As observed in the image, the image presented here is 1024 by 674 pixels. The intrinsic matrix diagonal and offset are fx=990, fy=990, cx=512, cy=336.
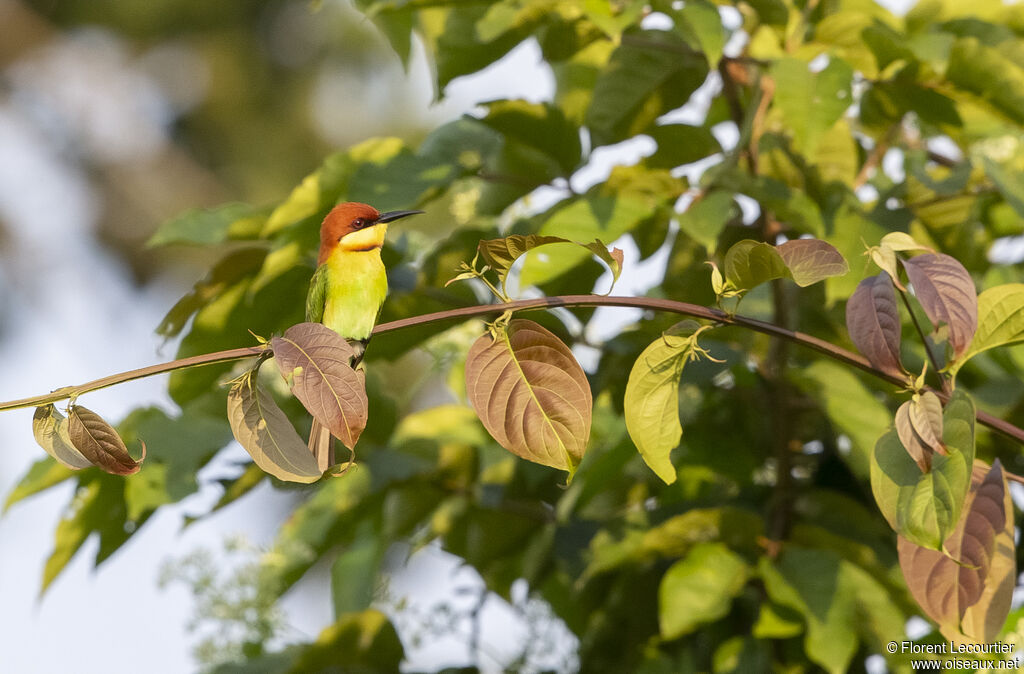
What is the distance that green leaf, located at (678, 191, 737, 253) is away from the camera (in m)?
1.35

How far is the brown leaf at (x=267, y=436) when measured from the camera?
81cm

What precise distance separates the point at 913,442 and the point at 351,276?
0.82 m

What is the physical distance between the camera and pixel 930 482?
33.0 inches

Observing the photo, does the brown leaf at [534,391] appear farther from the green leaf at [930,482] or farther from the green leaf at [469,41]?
the green leaf at [469,41]

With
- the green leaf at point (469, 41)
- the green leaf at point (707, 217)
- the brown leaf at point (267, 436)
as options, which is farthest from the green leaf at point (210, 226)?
the brown leaf at point (267, 436)

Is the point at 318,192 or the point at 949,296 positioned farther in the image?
the point at 318,192

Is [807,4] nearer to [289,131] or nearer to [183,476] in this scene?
[183,476]

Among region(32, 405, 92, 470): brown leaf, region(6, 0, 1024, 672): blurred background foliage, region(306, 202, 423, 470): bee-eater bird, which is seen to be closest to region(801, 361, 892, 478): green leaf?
region(6, 0, 1024, 672): blurred background foliage

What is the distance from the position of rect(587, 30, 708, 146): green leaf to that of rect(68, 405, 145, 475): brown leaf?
947 millimetres

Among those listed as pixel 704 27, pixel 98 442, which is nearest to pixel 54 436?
pixel 98 442

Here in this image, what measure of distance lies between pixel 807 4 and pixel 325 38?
34.1ft

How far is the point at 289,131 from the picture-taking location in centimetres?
1099

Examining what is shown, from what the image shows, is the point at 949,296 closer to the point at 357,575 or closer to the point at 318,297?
the point at 318,297

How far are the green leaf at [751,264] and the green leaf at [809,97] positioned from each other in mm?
568
